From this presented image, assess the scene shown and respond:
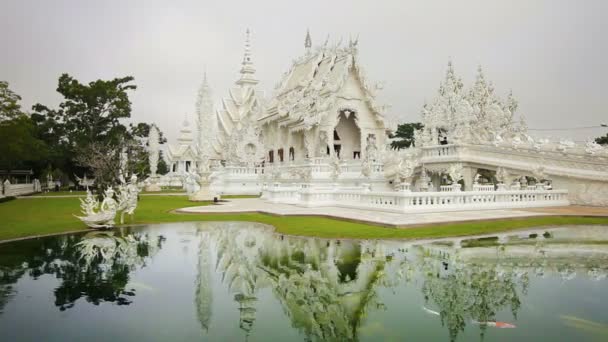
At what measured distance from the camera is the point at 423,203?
1466 centimetres

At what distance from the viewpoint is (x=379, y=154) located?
25.1m

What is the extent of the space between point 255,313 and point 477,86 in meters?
33.4

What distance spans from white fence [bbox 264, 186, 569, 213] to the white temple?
4 cm

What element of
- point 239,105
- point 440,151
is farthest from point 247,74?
A: point 440,151

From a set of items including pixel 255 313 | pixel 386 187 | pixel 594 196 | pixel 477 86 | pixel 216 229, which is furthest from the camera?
pixel 477 86

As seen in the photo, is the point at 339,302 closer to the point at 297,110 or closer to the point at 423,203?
the point at 423,203

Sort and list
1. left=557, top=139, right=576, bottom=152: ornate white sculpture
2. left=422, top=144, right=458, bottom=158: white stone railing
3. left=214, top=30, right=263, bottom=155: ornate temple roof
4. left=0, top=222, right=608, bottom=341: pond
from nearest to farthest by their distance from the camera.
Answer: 1. left=0, top=222, right=608, bottom=341: pond
2. left=557, top=139, right=576, bottom=152: ornate white sculpture
3. left=422, top=144, right=458, bottom=158: white stone railing
4. left=214, top=30, right=263, bottom=155: ornate temple roof

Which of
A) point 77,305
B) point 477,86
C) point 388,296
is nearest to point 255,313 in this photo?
point 388,296

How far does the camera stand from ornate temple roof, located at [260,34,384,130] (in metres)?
28.4

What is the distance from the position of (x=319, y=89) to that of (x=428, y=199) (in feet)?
51.2

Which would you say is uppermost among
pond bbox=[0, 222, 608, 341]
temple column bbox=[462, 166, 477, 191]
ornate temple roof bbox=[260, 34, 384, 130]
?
ornate temple roof bbox=[260, 34, 384, 130]

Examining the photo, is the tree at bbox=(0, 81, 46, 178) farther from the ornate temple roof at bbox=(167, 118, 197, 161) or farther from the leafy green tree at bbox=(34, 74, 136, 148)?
the ornate temple roof at bbox=(167, 118, 197, 161)

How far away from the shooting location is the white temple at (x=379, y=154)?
58.6 ft

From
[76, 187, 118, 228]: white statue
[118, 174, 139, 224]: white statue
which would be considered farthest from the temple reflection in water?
[118, 174, 139, 224]: white statue
